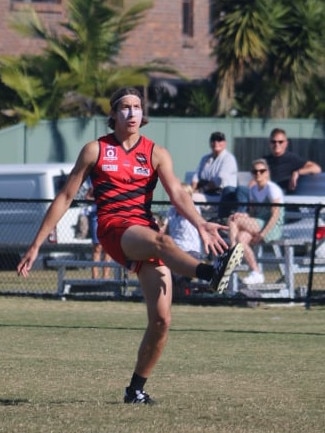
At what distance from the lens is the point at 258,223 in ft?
54.6

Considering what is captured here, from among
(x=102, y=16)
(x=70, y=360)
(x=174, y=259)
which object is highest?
(x=102, y=16)

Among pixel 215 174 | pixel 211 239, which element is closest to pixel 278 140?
pixel 215 174

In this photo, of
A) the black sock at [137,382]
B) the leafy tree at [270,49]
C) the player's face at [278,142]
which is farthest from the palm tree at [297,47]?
the black sock at [137,382]

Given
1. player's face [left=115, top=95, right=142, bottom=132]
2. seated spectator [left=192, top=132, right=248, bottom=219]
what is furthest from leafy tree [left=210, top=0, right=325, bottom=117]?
player's face [left=115, top=95, right=142, bottom=132]

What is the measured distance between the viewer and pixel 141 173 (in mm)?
8414

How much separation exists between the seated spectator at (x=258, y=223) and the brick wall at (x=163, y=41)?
15.0 meters

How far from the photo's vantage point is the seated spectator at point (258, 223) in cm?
1639

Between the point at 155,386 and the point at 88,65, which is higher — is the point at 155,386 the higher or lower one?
the lower one

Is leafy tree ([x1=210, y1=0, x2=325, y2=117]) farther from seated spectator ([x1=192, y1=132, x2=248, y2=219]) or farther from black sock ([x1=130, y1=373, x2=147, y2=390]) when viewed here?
black sock ([x1=130, y1=373, x2=147, y2=390])

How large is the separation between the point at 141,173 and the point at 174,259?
740 millimetres

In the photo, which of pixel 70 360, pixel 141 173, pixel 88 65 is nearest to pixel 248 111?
pixel 88 65

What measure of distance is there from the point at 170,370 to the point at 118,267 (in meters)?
6.64

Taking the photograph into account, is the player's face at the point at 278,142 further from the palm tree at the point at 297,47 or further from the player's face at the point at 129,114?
the player's face at the point at 129,114

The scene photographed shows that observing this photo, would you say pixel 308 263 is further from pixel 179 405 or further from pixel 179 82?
pixel 179 82
